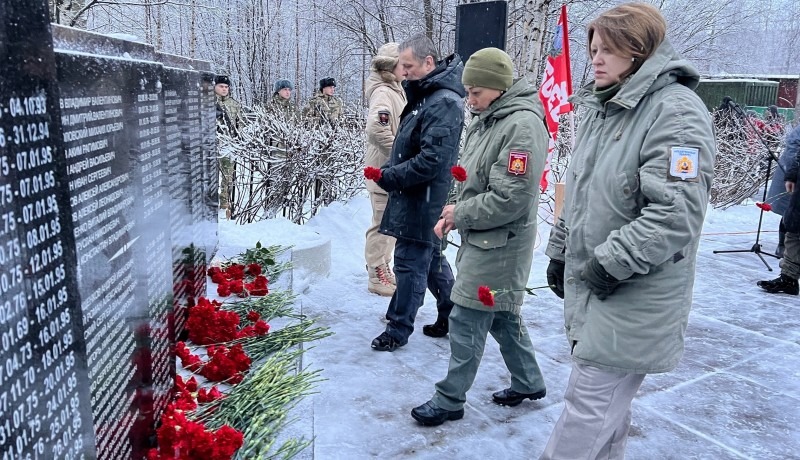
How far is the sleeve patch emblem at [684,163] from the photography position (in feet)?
6.55

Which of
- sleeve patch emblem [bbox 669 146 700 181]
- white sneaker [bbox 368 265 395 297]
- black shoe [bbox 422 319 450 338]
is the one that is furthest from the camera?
white sneaker [bbox 368 265 395 297]

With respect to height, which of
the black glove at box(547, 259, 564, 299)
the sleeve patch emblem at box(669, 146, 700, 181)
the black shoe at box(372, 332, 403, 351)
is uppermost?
the sleeve patch emblem at box(669, 146, 700, 181)

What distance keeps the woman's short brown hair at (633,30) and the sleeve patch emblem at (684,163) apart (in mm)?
380

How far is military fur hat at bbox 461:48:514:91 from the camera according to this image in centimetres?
308

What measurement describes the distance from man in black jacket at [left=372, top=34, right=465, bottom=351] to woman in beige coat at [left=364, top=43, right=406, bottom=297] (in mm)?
865

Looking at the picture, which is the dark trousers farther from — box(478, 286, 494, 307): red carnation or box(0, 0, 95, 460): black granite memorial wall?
box(0, 0, 95, 460): black granite memorial wall

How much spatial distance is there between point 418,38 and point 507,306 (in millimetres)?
1941

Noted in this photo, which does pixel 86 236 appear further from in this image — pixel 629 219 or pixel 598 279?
pixel 629 219

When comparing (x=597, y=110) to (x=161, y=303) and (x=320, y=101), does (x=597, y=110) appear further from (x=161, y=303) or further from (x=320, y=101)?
(x=320, y=101)

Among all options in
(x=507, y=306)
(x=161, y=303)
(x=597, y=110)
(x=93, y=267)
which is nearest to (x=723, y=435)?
(x=507, y=306)

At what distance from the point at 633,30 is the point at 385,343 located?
2634mm

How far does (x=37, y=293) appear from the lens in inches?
49.8

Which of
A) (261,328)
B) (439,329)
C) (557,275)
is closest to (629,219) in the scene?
(557,275)

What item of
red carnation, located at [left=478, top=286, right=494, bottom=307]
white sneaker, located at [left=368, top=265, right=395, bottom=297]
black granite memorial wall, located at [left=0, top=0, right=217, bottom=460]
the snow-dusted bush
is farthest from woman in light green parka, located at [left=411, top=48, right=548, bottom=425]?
the snow-dusted bush
